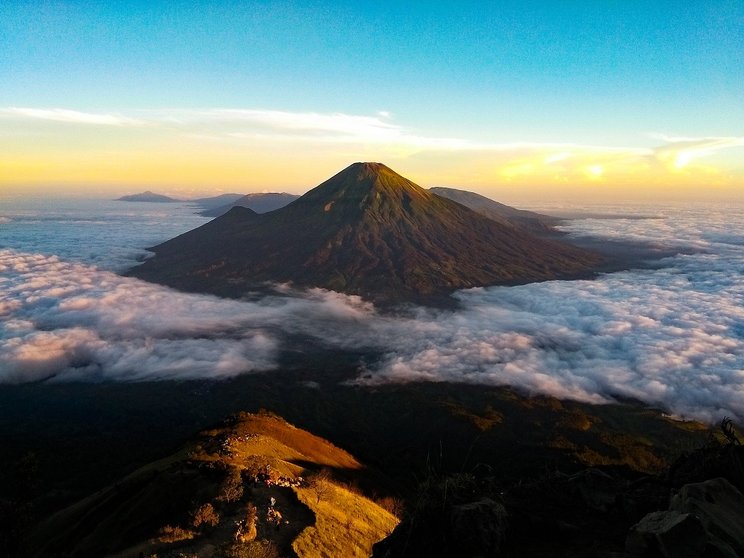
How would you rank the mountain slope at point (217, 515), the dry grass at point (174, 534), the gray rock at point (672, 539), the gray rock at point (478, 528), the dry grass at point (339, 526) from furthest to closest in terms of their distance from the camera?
the dry grass at point (339, 526), the mountain slope at point (217, 515), the dry grass at point (174, 534), the gray rock at point (478, 528), the gray rock at point (672, 539)

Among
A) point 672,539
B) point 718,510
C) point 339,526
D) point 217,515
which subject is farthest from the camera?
point 339,526

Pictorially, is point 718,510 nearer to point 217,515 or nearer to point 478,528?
point 478,528

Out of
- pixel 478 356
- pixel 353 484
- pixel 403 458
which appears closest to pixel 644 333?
pixel 478 356

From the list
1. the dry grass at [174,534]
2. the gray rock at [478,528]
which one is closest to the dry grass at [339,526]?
the dry grass at [174,534]

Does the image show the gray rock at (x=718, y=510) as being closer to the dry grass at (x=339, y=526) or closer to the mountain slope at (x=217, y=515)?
the dry grass at (x=339, y=526)

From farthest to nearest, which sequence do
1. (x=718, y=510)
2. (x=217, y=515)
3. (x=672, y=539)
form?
(x=217, y=515)
(x=718, y=510)
(x=672, y=539)

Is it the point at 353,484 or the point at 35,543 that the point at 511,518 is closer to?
the point at 35,543

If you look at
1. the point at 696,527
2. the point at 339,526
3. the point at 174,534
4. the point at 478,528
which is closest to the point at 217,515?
the point at 174,534

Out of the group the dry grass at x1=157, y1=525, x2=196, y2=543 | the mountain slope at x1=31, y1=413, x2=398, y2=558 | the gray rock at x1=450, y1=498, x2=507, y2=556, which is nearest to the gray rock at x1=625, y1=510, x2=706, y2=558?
the gray rock at x1=450, y1=498, x2=507, y2=556
